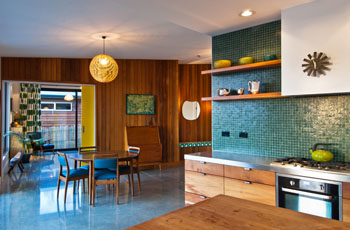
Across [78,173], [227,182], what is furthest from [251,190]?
[78,173]

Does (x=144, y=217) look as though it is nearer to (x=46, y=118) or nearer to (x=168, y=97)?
(x=168, y=97)

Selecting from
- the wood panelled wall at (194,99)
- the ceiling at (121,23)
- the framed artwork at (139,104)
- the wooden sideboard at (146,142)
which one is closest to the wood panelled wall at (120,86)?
the framed artwork at (139,104)

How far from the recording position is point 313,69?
2.85 meters

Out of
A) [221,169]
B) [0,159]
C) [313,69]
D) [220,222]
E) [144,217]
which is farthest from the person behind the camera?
[0,159]

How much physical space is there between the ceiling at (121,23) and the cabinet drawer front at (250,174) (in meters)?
1.77

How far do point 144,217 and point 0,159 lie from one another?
12.1 ft

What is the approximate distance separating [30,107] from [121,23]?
24.4 ft

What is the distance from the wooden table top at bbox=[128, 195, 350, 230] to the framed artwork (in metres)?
5.76

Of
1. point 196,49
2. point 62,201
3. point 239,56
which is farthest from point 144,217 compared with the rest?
point 196,49

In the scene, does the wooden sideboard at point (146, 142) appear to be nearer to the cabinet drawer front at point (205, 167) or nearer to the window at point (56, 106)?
the cabinet drawer front at point (205, 167)

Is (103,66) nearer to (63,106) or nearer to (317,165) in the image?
(317,165)

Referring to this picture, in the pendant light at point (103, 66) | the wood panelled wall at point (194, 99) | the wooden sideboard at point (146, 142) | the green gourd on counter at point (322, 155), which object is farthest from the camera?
the wood panelled wall at point (194, 99)

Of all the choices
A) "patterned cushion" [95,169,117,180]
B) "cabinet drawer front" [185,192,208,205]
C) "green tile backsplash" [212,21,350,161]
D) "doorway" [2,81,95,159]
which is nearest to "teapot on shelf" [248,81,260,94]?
"green tile backsplash" [212,21,350,161]

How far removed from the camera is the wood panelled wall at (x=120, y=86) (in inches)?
241
